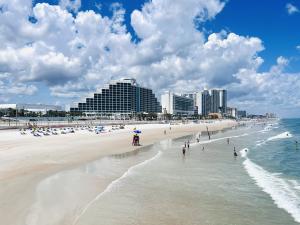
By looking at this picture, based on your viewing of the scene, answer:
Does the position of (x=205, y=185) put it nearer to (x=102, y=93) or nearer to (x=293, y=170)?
(x=293, y=170)

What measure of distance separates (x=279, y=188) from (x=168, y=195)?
25.6 ft

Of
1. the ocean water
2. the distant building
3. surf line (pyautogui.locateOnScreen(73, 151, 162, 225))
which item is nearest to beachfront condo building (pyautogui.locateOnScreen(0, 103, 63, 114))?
the distant building

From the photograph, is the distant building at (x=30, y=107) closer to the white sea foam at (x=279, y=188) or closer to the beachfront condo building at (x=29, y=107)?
the beachfront condo building at (x=29, y=107)

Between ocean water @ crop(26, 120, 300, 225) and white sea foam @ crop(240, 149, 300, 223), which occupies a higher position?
ocean water @ crop(26, 120, 300, 225)

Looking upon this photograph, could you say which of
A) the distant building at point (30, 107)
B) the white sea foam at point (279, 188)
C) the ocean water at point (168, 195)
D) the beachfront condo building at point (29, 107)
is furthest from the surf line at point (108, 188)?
the distant building at point (30, 107)

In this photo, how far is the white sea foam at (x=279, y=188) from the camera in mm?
16719

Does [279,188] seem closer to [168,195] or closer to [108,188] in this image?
[168,195]

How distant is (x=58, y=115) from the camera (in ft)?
512

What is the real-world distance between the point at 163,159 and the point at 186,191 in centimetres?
1408

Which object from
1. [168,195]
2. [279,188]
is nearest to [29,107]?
[168,195]

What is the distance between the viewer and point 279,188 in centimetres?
2122

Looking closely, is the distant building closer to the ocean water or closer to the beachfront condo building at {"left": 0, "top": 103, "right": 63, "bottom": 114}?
the beachfront condo building at {"left": 0, "top": 103, "right": 63, "bottom": 114}

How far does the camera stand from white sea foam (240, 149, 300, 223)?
16.7 m

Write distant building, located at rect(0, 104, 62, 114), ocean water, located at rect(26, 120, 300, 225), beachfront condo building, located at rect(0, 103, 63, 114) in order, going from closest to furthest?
ocean water, located at rect(26, 120, 300, 225) → beachfront condo building, located at rect(0, 103, 63, 114) → distant building, located at rect(0, 104, 62, 114)
